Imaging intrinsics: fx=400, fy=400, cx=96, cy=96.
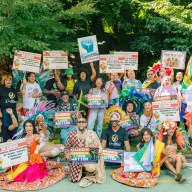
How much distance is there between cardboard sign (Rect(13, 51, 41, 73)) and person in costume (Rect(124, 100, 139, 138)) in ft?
7.63

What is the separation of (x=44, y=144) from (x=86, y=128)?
3.03 feet

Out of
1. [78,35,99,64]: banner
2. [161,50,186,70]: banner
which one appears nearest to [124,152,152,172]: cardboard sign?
[78,35,99,64]: banner

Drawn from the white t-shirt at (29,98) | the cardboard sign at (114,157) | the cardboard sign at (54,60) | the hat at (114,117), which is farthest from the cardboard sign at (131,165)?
the cardboard sign at (54,60)

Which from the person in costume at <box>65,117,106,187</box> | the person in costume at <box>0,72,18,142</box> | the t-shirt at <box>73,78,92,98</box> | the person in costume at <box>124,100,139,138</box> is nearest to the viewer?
the person in costume at <box>65,117,106,187</box>

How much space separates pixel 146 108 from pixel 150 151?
1648 mm

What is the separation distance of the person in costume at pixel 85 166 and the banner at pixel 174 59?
11.6 feet

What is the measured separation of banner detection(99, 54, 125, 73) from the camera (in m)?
9.84

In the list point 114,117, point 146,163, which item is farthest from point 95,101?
point 146,163

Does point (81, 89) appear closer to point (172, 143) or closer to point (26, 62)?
point (26, 62)

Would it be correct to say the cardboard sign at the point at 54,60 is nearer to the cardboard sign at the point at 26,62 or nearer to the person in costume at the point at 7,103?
Result: the cardboard sign at the point at 26,62

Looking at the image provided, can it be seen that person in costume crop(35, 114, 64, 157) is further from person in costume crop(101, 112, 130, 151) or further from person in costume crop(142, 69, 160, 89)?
person in costume crop(142, 69, 160, 89)

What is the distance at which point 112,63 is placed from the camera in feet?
32.2

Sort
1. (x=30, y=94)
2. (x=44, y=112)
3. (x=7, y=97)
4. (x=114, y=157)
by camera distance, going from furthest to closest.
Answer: (x=30, y=94) < (x=44, y=112) < (x=7, y=97) < (x=114, y=157)

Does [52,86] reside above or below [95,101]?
above
